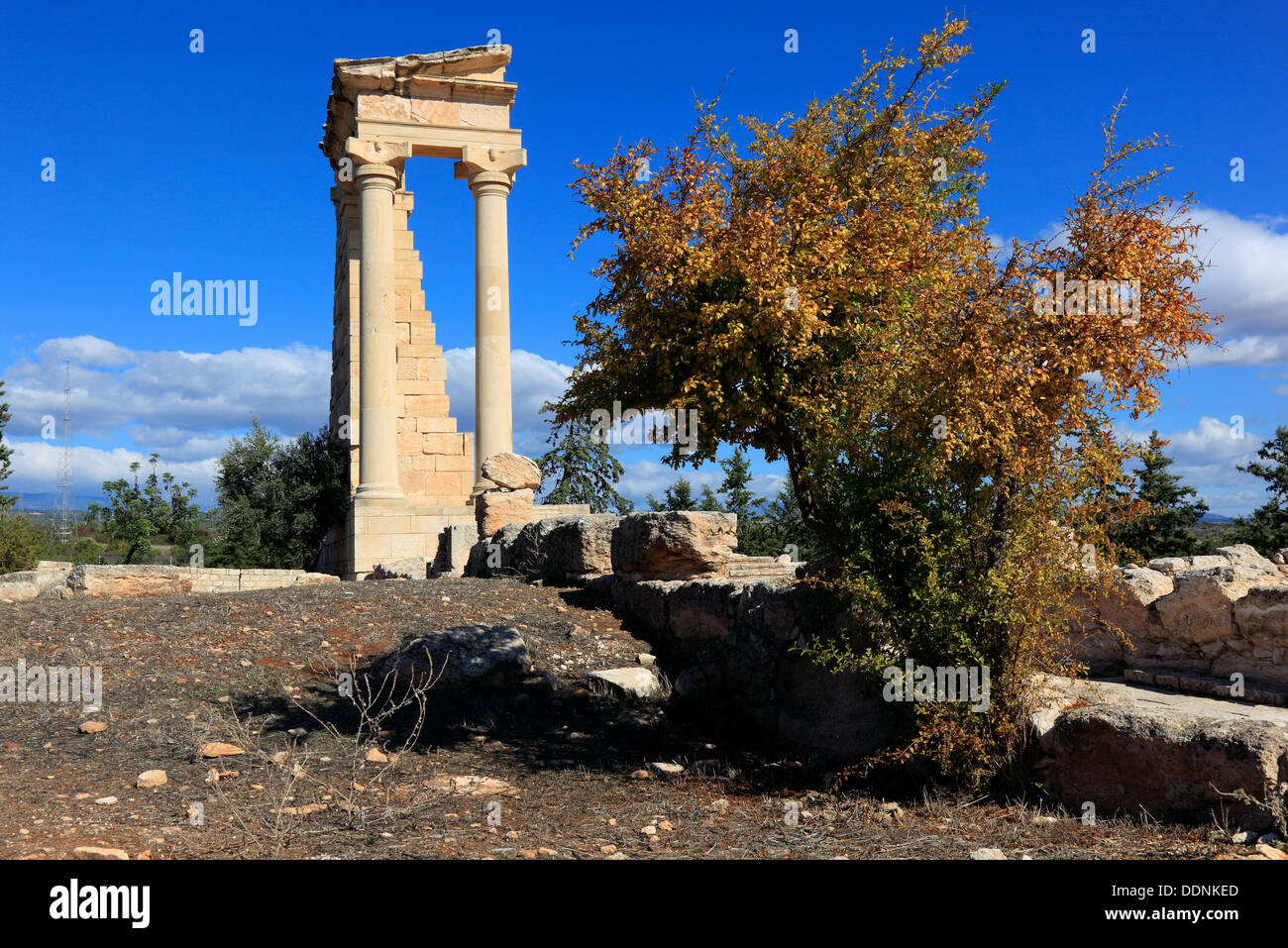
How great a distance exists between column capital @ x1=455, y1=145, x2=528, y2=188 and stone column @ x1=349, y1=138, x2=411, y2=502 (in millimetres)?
2069

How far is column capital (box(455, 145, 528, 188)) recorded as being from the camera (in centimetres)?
2467

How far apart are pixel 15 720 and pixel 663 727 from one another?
5.81m

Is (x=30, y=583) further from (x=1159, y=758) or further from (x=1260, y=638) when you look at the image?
(x=1260, y=638)

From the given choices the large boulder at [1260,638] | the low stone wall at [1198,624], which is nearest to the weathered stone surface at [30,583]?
the low stone wall at [1198,624]

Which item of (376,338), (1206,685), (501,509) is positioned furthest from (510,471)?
Result: (1206,685)

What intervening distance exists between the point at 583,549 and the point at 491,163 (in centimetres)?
1472

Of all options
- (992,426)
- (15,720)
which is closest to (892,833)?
(992,426)

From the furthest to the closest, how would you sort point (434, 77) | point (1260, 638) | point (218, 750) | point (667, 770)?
point (434, 77) < point (1260, 638) < point (667, 770) < point (218, 750)

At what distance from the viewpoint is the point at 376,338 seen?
23516mm

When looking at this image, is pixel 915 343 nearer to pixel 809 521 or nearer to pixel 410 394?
pixel 809 521

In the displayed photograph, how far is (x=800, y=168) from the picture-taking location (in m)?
8.56

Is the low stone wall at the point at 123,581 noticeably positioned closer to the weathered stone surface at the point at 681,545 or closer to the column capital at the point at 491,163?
the weathered stone surface at the point at 681,545

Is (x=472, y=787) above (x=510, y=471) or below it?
below

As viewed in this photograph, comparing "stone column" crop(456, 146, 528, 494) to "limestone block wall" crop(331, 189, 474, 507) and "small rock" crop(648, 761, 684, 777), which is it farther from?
"small rock" crop(648, 761, 684, 777)
